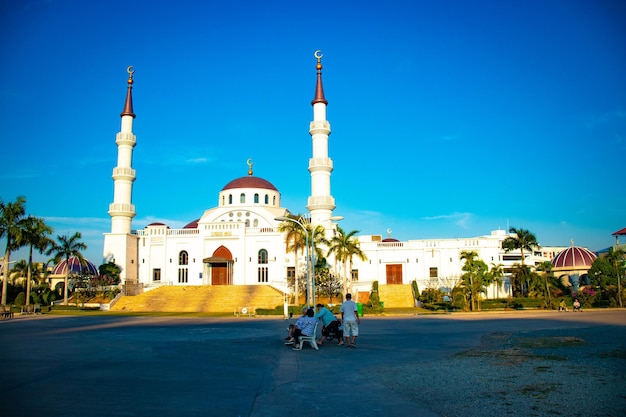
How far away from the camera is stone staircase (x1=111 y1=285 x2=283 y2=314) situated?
49906 mm

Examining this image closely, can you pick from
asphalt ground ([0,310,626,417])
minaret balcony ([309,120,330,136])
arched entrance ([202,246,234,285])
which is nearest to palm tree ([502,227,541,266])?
minaret balcony ([309,120,330,136])

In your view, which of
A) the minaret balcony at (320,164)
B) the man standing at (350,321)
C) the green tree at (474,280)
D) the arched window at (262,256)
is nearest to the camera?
the man standing at (350,321)

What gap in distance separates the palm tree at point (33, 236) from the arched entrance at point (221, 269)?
1716 cm

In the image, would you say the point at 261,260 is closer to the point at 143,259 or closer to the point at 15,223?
the point at 143,259

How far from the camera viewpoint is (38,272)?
232 feet

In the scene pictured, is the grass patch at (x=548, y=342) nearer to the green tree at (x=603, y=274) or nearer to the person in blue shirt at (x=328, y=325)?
the person in blue shirt at (x=328, y=325)

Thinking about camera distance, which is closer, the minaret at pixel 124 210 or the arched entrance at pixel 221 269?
the minaret at pixel 124 210

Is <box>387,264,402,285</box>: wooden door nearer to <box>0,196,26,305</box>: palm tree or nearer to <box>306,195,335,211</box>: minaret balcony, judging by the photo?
<box>306,195,335,211</box>: minaret balcony

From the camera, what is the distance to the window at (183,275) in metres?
62.5

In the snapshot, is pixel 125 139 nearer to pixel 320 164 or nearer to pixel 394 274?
pixel 320 164

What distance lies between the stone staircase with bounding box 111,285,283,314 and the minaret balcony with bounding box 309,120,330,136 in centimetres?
1746

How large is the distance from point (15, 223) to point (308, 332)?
42889 millimetres

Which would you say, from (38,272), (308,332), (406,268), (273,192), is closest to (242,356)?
(308,332)

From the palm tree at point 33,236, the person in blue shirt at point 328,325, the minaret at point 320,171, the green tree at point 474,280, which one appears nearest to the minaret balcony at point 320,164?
the minaret at point 320,171
